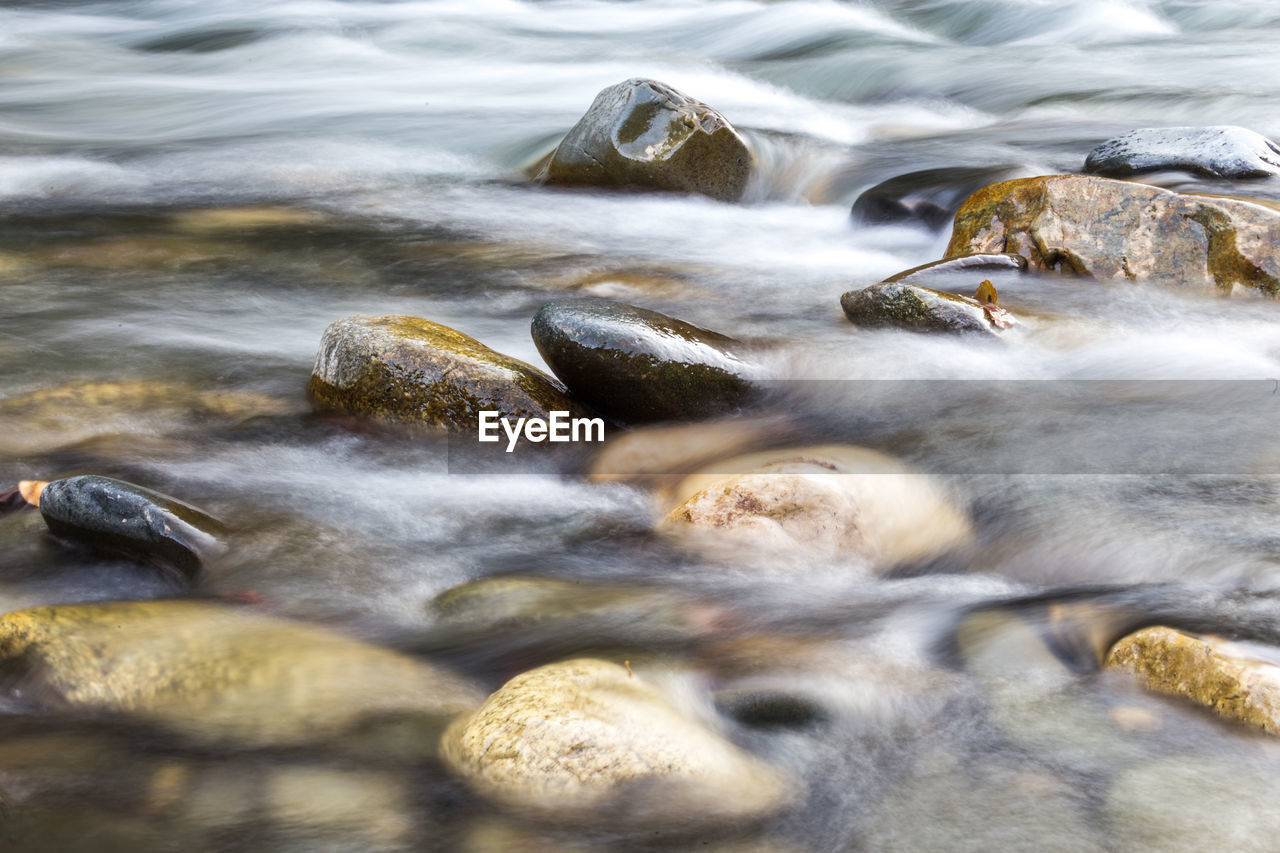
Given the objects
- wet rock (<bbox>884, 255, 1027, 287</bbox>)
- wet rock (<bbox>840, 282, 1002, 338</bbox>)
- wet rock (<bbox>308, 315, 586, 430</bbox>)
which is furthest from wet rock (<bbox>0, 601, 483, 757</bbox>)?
wet rock (<bbox>884, 255, 1027, 287</bbox>)

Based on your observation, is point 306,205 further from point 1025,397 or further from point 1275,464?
point 1275,464

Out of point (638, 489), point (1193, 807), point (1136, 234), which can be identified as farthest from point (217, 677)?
point (1136, 234)

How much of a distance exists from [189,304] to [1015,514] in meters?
3.83

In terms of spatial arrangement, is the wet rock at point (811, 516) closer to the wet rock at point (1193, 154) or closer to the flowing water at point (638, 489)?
the flowing water at point (638, 489)

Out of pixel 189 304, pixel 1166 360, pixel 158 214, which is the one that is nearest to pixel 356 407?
pixel 189 304

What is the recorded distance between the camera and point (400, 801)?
2.47m

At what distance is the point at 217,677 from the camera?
281 centimetres

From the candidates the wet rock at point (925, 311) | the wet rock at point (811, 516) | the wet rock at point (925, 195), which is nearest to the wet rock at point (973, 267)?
the wet rock at point (925, 311)

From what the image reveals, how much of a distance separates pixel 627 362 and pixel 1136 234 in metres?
2.67

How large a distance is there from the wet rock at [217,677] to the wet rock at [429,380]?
129cm

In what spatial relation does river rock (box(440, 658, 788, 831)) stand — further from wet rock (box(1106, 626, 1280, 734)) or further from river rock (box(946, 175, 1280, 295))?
river rock (box(946, 175, 1280, 295))

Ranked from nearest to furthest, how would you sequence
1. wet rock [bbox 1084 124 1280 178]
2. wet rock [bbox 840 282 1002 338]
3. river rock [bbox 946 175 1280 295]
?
wet rock [bbox 840 282 1002 338]
river rock [bbox 946 175 1280 295]
wet rock [bbox 1084 124 1280 178]

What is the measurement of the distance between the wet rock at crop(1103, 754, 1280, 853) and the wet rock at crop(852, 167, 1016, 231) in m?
4.66

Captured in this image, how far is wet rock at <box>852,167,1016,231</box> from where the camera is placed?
6.93 meters
